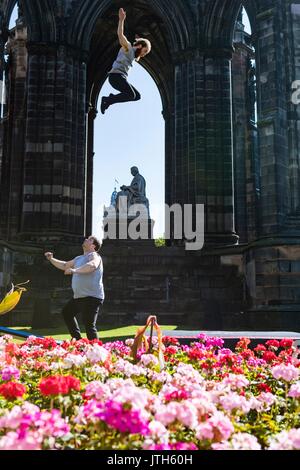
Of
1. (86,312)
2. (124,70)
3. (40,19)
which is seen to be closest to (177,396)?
(86,312)

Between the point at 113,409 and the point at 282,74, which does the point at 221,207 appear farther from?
the point at 113,409

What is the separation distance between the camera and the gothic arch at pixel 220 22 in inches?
717

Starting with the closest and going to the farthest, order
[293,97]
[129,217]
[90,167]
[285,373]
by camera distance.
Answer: [285,373] < [293,97] < [129,217] < [90,167]

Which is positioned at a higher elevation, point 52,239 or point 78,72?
point 78,72

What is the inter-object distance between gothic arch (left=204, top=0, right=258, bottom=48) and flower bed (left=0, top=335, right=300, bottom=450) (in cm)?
1531

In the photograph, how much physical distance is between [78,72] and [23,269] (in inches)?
284

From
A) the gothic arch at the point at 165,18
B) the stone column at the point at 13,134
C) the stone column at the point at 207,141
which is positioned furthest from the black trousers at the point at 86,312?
the stone column at the point at 13,134

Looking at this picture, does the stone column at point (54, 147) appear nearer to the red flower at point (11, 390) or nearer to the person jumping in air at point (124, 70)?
the person jumping in air at point (124, 70)

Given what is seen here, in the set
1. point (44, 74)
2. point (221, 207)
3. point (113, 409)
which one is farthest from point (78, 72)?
point (113, 409)

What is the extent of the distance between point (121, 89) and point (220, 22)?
9845 mm

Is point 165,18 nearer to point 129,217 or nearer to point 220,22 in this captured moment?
point 220,22

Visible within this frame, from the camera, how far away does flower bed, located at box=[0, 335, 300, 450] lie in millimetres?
2055

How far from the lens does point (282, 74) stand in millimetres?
14469

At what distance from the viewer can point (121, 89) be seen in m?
10.1
